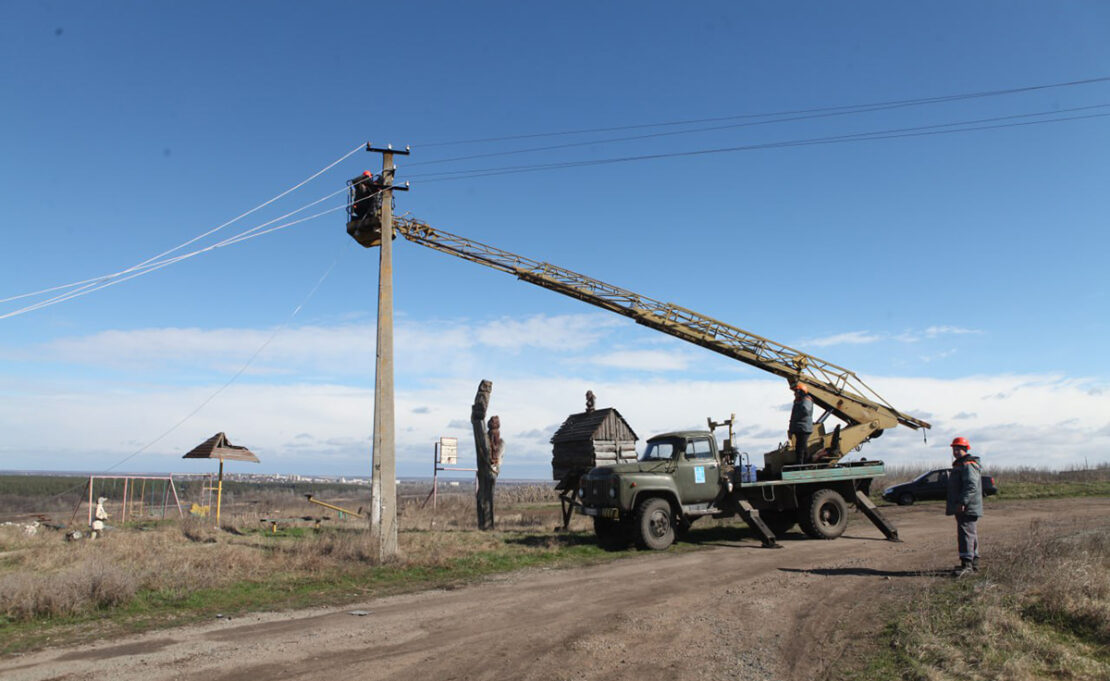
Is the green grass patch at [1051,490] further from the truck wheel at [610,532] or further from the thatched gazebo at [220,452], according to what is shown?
the thatched gazebo at [220,452]

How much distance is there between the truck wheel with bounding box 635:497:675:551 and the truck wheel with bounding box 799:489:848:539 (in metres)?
3.48

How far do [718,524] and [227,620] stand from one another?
13.7 metres

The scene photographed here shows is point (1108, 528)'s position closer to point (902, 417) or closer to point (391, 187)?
point (902, 417)

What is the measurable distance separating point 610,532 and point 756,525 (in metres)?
3.48

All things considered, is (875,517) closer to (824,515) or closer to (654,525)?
(824,515)

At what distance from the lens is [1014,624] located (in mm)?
7133

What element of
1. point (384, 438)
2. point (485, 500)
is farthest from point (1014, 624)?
point (485, 500)

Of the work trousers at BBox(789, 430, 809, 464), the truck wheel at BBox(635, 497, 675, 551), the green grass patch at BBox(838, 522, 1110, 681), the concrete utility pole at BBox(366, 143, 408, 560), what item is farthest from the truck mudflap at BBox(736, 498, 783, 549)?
the concrete utility pole at BBox(366, 143, 408, 560)

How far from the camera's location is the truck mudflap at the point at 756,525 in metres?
14.6

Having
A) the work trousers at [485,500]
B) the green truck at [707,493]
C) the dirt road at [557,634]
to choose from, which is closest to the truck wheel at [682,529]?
the green truck at [707,493]

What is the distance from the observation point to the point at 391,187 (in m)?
14.7

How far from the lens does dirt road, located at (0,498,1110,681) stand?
6500 mm

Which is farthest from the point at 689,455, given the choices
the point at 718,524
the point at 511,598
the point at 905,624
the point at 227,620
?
the point at 227,620

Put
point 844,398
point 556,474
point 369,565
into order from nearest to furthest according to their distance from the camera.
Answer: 1. point 369,565
2. point 844,398
3. point 556,474
